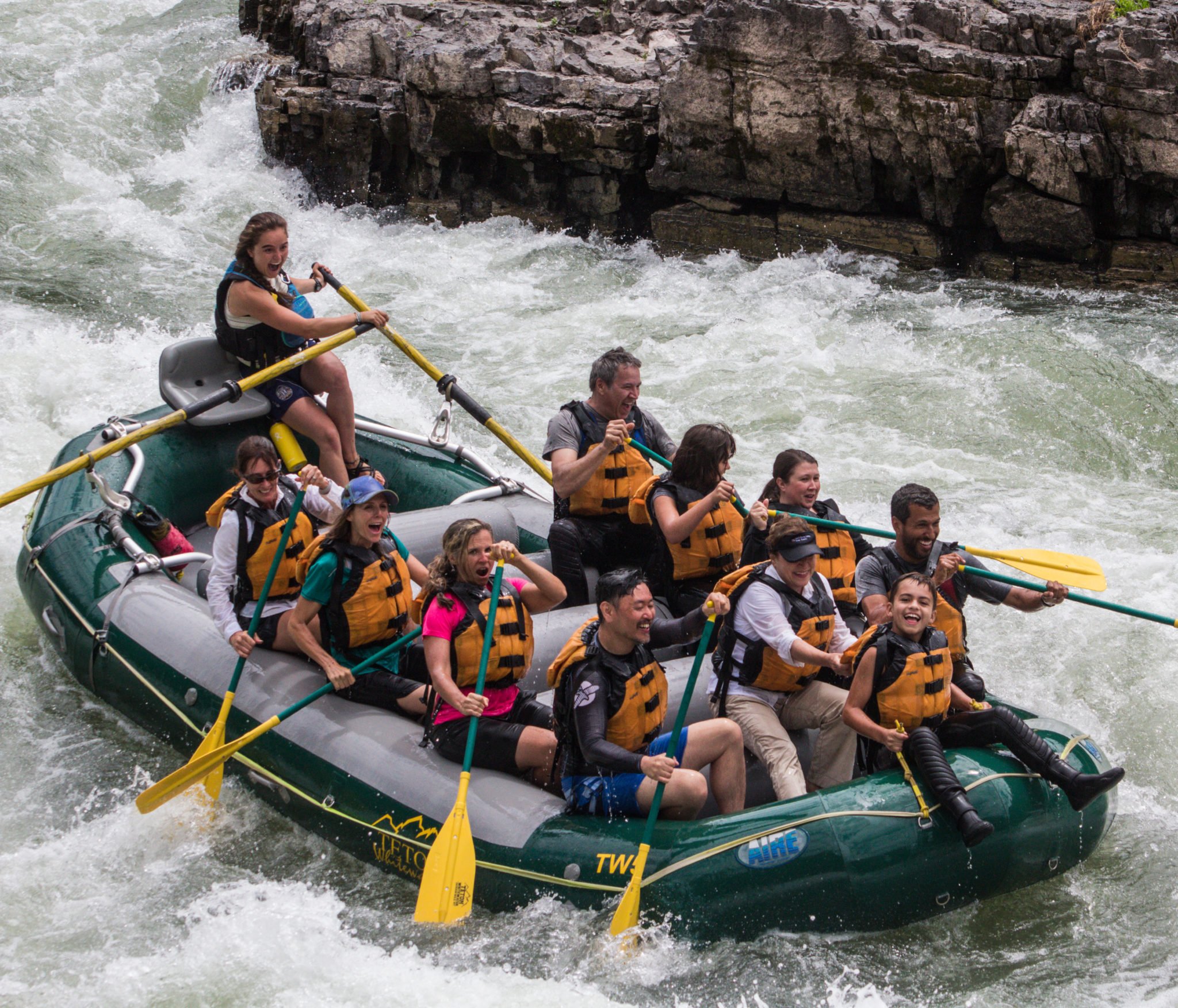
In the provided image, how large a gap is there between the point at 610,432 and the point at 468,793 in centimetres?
132

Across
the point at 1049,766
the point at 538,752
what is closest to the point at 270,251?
the point at 538,752

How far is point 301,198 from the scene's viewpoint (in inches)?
466

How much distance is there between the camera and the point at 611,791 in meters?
3.47

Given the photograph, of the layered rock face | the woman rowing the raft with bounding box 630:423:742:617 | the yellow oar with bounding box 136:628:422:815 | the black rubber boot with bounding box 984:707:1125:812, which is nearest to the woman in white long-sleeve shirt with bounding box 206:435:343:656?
the yellow oar with bounding box 136:628:422:815

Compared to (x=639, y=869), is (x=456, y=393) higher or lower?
higher

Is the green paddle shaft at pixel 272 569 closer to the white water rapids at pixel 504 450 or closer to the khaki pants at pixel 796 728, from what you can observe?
the white water rapids at pixel 504 450

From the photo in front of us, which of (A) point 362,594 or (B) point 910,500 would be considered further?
(A) point 362,594

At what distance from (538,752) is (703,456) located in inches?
42.5

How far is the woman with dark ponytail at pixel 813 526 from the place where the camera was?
12.9 feet

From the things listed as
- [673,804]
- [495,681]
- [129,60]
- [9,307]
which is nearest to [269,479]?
[495,681]

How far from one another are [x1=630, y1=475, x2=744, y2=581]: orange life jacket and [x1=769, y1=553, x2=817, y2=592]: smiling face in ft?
1.73

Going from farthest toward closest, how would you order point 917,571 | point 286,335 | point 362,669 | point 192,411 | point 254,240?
point 286,335
point 192,411
point 254,240
point 362,669
point 917,571

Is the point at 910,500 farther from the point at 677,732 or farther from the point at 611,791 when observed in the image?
the point at 611,791

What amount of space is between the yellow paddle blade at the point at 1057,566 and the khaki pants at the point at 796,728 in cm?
75
